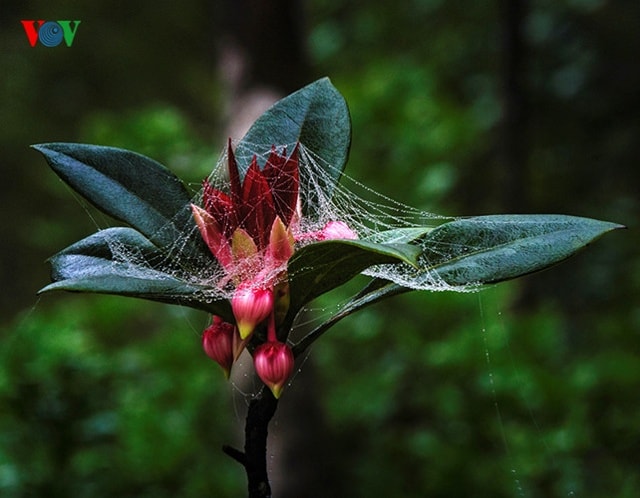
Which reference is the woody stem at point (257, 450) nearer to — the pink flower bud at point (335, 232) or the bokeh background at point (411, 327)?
the pink flower bud at point (335, 232)

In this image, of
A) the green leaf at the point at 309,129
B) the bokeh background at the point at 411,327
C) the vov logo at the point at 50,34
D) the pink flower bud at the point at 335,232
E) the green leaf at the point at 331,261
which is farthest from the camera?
the bokeh background at the point at 411,327

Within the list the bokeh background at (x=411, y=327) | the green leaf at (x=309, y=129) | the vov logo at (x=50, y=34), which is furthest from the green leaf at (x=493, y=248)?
the bokeh background at (x=411, y=327)

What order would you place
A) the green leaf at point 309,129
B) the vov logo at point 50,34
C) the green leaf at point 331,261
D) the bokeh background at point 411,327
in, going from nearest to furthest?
the green leaf at point 331,261
the green leaf at point 309,129
the vov logo at point 50,34
the bokeh background at point 411,327

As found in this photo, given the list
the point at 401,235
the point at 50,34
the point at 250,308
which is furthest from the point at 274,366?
the point at 50,34

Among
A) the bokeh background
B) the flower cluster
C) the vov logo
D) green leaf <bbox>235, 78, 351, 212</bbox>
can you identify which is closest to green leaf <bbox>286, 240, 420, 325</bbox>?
the flower cluster

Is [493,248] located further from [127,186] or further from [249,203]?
[127,186]

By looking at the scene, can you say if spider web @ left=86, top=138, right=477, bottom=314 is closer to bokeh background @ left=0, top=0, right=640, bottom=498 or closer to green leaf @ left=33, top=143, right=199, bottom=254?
green leaf @ left=33, top=143, right=199, bottom=254
